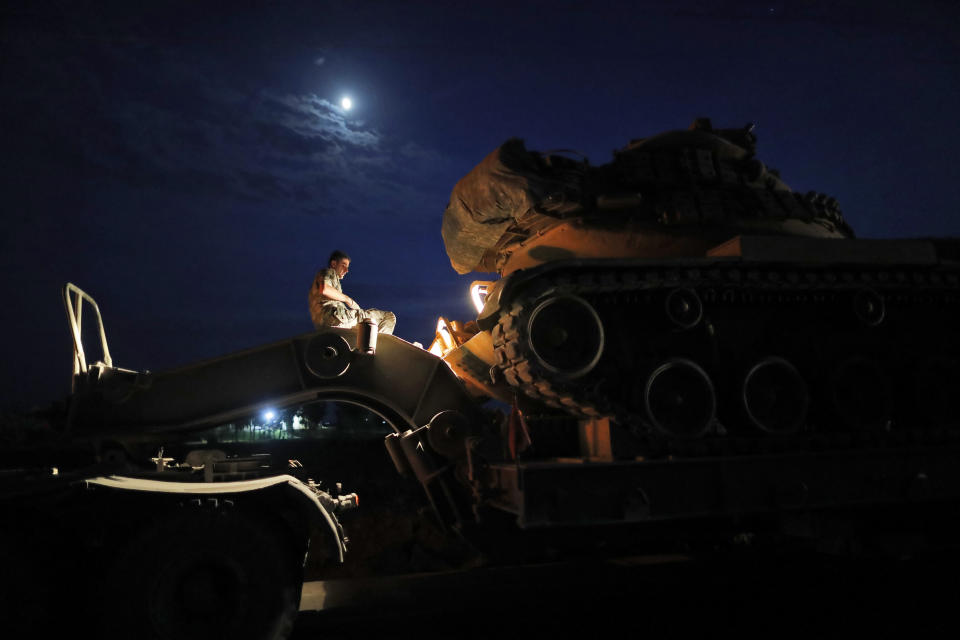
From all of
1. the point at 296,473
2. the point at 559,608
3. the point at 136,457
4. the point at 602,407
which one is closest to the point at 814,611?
the point at 559,608

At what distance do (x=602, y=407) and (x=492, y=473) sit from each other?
1.00 meters

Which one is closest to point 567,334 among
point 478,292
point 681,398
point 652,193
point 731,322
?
point 681,398

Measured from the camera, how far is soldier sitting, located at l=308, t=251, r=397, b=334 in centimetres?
552

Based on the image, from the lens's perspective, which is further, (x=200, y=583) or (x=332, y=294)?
(x=332, y=294)

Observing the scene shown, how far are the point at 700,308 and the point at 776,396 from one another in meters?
1.09

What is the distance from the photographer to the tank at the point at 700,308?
15.6 ft

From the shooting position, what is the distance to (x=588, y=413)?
4.66m

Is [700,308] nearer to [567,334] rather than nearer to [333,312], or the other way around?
[567,334]

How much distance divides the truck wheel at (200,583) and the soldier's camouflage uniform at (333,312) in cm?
219

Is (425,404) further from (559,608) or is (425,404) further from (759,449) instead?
(759,449)

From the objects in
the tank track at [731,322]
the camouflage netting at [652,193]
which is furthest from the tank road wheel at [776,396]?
the camouflage netting at [652,193]

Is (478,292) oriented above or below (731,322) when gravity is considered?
above

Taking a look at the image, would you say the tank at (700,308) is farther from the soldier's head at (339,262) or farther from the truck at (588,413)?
the soldier's head at (339,262)

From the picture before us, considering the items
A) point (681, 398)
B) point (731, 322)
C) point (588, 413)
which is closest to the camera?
point (588, 413)
